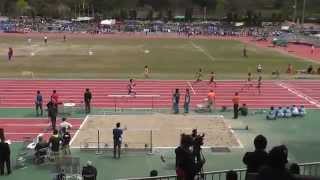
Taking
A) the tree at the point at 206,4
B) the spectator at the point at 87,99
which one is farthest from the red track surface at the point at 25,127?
the tree at the point at 206,4

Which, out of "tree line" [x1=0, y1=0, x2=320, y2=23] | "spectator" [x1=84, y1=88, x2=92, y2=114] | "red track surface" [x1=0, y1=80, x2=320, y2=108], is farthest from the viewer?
"tree line" [x1=0, y1=0, x2=320, y2=23]

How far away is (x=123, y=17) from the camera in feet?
443

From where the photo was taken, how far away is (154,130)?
22672 millimetres

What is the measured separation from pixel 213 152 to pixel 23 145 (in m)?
6.10

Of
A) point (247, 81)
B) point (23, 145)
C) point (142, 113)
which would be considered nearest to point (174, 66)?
point (247, 81)

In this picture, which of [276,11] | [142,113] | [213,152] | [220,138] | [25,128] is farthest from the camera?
[276,11]

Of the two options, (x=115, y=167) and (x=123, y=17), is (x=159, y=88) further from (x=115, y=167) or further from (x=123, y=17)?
(x=123, y=17)

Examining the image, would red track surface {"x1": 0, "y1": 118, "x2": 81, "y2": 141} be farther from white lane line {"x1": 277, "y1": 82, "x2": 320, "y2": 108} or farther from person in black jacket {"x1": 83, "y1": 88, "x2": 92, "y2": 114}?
white lane line {"x1": 277, "y1": 82, "x2": 320, "y2": 108}

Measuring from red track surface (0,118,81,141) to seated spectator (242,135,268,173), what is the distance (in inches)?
557

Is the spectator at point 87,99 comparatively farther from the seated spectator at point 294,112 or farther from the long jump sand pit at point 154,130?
the seated spectator at point 294,112

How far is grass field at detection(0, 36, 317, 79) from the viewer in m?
41.6

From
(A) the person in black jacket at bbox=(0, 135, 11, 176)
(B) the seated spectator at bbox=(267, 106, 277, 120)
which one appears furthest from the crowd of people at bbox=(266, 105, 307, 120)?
Result: (A) the person in black jacket at bbox=(0, 135, 11, 176)

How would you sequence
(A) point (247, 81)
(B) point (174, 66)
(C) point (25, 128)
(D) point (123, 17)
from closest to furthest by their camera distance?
(C) point (25, 128)
(A) point (247, 81)
(B) point (174, 66)
(D) point (123, 17)

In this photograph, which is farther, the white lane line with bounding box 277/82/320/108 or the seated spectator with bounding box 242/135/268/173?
the white lane line with bounding box 277/82/320/108
